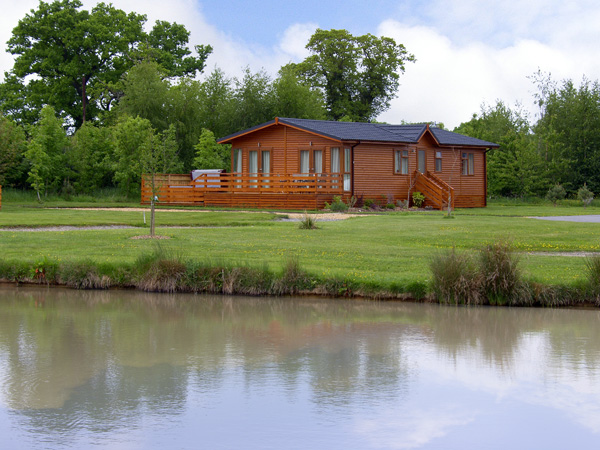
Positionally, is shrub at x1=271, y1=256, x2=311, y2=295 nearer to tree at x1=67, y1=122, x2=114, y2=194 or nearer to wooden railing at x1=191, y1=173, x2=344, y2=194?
wooden railing at x1=191, y1=173, x2=344, y2=194

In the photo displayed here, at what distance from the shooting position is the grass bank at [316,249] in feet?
47.9

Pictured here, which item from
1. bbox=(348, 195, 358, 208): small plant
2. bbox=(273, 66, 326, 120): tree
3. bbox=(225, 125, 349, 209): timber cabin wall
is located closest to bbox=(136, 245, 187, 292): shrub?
bbox=(225, 125, 349, 209): timber cabin wall

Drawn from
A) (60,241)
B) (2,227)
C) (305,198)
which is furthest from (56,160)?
(60,241)

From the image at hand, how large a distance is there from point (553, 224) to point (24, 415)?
65.9 feet

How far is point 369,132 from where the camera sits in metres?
39.2

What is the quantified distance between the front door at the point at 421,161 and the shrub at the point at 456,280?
26589 mm

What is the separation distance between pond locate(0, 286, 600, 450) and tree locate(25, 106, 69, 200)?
26.4 metres

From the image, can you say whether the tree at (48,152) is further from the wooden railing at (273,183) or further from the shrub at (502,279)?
the shrub at (502,279)

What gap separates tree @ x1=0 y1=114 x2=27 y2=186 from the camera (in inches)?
1412

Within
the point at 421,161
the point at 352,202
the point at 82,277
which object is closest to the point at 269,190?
the point at 352,202

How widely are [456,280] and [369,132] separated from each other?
26.1 meters

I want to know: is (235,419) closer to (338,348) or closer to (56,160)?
(338,348)

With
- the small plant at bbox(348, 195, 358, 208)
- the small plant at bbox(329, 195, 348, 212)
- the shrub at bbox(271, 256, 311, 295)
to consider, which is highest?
the small plant at bbox(348, 195, 358, 208)

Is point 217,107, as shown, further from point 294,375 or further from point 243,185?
point 294,375
